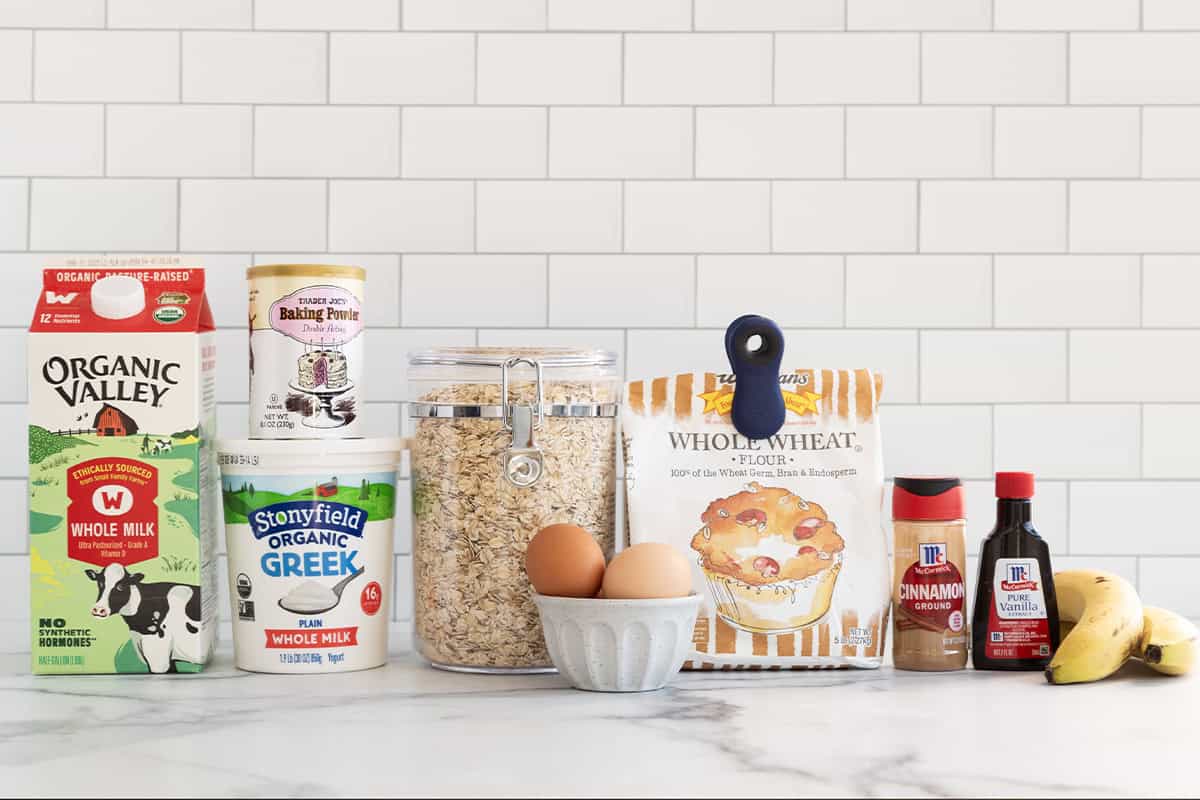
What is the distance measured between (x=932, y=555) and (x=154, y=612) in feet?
2.37

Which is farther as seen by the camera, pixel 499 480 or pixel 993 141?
pixel 993 141

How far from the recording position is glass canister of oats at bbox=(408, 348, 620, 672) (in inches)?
43.5

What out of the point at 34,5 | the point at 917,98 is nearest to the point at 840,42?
the point at 917,98

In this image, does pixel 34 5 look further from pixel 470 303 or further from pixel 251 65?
pixel 470 303

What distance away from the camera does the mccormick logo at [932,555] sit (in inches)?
44.3

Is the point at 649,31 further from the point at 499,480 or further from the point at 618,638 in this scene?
the point at 618,638

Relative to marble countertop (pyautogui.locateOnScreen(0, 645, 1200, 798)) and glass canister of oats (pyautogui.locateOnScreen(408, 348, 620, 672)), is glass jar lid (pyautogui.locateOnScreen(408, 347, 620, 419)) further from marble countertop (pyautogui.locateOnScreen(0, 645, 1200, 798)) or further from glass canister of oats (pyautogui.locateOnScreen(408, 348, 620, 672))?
marble countertop (pyautogui.locateOnScreen(0, 645, 1200, 798))

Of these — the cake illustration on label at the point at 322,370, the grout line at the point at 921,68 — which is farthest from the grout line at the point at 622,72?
the cake illustration on label at the point at 322,370

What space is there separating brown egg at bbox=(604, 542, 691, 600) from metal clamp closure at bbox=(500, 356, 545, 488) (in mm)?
134

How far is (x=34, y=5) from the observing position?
4.51 ft

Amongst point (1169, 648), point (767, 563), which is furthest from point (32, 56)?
point (1169, 648)

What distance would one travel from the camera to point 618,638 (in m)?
1.01

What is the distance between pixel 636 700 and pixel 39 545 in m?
0.56

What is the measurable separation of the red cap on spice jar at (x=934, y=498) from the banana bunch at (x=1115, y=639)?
145 millimetres
